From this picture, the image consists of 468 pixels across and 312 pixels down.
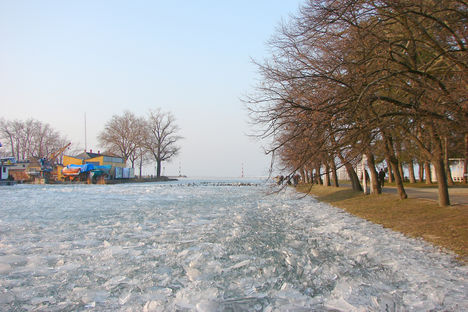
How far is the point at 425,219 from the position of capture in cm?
1159

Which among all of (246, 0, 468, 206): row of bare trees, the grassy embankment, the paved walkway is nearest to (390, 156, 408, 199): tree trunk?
the grassy embankment

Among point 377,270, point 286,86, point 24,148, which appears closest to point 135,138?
point 24,148

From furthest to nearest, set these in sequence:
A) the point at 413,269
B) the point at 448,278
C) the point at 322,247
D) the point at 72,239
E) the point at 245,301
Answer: the point at 72,239 → the point at 322,247 → the point at 413,269 → the point at 448,278 → the point at 245,301

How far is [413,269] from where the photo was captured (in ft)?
21.5

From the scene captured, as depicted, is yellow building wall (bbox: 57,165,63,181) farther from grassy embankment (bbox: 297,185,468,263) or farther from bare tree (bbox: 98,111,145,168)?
grassy embankment (bbox: 297,185,468,263)

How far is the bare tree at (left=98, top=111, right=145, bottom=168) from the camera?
254 ft

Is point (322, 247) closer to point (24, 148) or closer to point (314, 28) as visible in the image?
point (314, 28)

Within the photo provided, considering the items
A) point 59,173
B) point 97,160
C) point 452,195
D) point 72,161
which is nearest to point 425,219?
point 452,195

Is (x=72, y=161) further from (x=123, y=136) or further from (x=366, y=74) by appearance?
(x=366, y=74)

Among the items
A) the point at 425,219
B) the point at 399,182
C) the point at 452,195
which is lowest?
the point at 425,219

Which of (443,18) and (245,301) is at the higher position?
(443,18)

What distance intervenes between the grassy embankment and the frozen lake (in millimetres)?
585

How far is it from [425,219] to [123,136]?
72781 millimetres

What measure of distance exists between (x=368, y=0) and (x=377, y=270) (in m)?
5.58
